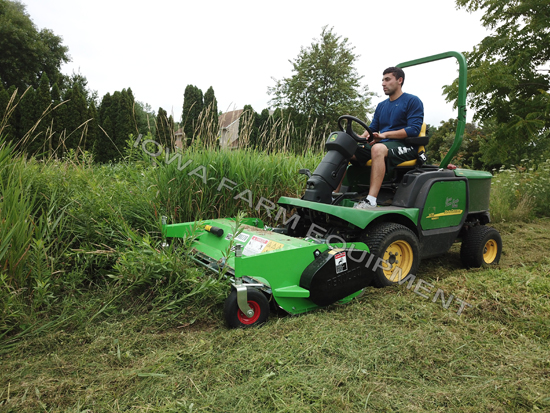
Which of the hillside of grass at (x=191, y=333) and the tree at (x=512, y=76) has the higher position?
the tree at (x=512, y=76)

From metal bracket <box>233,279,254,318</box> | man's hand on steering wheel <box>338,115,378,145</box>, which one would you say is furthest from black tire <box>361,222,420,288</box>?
metal bracket <box>233,279,254,318</box>

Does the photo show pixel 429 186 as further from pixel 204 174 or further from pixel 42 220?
pixel 42 220

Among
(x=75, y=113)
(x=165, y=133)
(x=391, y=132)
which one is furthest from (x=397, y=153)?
(x=75, y=113)

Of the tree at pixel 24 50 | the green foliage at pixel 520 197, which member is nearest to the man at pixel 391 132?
the green foliage at pixel 520 197

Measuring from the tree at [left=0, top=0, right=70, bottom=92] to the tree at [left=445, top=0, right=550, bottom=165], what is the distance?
76.9ft

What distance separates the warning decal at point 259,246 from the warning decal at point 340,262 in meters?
0.40

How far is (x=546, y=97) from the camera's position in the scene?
27.9ft

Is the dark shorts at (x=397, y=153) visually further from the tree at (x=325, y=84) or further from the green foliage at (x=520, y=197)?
the tree at (x=325, y=84)

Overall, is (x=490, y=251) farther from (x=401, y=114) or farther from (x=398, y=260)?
(x=401, y=114)

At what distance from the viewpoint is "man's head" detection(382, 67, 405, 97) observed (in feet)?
11.7

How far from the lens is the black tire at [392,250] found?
9.60 ft

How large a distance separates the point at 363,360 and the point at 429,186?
6.13ft

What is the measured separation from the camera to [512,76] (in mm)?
8461

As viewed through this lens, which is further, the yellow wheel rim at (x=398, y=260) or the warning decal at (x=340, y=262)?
the yellow wheel rim at (x=398, y=260)
